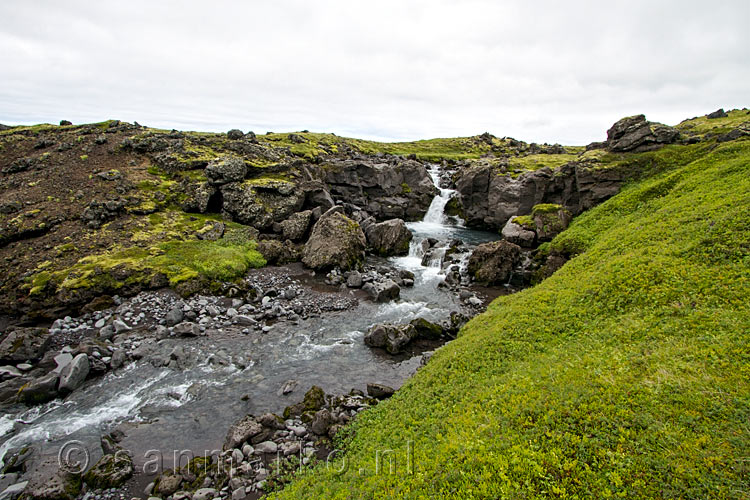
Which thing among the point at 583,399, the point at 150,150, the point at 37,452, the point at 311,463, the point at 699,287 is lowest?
the point at 37,452

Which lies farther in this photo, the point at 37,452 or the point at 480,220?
the point at 480,220

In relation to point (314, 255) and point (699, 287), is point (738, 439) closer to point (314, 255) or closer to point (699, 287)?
point (699, 287)

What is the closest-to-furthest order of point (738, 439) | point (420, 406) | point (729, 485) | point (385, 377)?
point (729, 485) → point (738, 439) → point (420, 406) → point (385, 377)

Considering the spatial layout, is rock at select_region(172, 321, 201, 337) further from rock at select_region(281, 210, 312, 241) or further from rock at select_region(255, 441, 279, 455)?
rock at select_region(281, 210, 312, 241)

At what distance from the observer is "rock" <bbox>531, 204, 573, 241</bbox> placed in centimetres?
4570

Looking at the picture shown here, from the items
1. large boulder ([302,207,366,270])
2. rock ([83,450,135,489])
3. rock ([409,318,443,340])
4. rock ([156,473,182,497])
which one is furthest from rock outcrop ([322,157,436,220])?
rock ([156,473,182,497])

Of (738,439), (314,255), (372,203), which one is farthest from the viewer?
(372,203)

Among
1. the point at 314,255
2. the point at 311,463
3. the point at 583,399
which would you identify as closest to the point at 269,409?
the point at 311,463

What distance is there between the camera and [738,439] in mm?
8453

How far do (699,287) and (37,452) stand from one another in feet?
113

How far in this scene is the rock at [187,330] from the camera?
26016 mm

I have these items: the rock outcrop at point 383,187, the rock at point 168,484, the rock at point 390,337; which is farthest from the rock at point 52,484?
the rock outcrop at point 383,187

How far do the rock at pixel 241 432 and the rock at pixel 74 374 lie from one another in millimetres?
11598

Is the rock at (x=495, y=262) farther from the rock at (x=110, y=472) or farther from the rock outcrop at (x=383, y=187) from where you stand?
the rock at (x=110, y=472)
